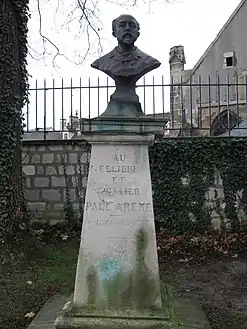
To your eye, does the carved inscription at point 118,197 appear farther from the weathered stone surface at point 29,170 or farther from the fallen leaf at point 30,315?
the weathered stone surface at point 29,170

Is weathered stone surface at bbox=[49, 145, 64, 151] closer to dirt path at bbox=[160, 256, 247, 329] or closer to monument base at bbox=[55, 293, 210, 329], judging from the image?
dirt path at bbox=[160, 256, 247, 329]

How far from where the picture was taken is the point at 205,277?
20.4 ft

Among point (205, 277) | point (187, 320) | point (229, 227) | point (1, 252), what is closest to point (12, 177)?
point (1, 252)

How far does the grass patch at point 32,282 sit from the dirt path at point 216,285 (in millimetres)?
1440

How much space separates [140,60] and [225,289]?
331 cm

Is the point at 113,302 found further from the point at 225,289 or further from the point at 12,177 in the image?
the point at 12,177

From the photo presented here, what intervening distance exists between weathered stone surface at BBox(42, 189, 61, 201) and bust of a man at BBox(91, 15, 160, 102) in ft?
16.7

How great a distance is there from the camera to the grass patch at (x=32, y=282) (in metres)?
4.59

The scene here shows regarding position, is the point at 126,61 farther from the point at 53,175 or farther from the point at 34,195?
the point at 34,195

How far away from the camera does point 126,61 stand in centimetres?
389

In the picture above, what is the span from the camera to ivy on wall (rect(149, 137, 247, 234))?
834 centimetres

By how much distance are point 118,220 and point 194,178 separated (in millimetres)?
4910

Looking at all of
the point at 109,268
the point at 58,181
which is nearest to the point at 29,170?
the point at 58,181

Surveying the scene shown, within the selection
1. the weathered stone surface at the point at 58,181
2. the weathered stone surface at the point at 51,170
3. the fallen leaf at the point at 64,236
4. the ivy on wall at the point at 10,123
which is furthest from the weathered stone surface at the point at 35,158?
the ivy on wall at the point at 10,123
